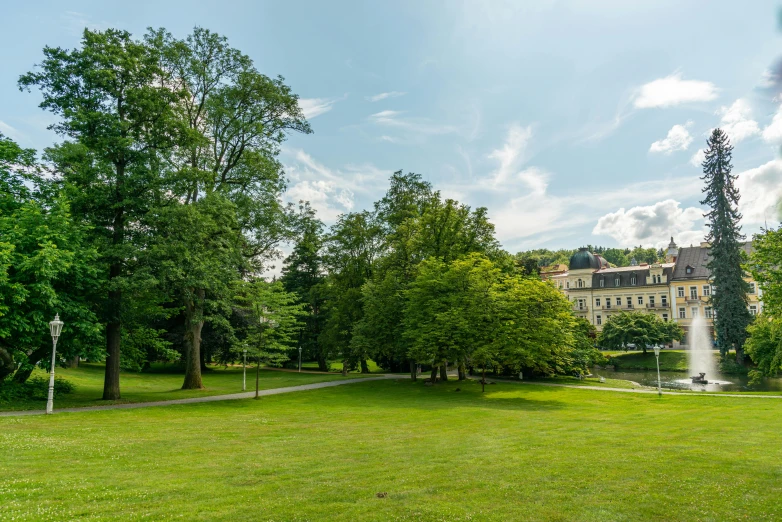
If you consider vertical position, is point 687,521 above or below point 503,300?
below

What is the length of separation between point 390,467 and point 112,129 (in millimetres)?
21700

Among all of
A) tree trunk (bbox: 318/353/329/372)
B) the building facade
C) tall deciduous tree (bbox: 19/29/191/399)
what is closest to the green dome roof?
the building facade

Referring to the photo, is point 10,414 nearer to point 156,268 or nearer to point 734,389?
point 156,268

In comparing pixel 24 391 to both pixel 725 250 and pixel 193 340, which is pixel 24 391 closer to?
pixel 193 340

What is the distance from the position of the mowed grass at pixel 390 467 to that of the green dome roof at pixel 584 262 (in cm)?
7446

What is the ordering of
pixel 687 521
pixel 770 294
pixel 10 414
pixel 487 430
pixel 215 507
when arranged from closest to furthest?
pixel 687 521
pixel 215 507
pixel 770 294
pixel 487 430
pixel 10 414

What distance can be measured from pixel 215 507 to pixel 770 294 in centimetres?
1336

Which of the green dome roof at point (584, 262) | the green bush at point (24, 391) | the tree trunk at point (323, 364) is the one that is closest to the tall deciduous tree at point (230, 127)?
the green bush at point (24, 391)

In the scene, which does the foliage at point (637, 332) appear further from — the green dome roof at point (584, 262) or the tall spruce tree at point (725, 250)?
the green dome roof at point (584, 262)

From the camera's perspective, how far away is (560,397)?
28.1 metres

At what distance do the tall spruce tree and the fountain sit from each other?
3.12 m

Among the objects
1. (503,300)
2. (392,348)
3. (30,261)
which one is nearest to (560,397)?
(503,300)

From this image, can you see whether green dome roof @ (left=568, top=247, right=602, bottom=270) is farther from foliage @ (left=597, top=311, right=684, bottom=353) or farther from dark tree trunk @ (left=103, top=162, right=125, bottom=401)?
dark tree trunk @ (left=103, top=162, right=125, bottom=401)

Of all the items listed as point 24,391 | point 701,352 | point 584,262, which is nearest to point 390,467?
point 24,391
